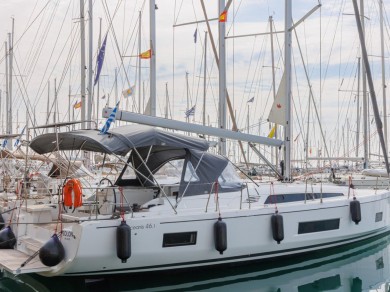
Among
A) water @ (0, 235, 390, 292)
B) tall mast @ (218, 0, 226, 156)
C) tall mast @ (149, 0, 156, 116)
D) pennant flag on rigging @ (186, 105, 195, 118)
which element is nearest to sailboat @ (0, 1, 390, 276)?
water @ (0, 235, 390, 292)

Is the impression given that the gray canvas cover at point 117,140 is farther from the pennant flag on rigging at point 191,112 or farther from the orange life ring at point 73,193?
the pennant flag on rigging at point 191,112

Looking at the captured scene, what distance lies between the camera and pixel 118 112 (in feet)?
34.0

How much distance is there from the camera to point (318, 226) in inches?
460

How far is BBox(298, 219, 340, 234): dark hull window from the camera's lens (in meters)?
11.3

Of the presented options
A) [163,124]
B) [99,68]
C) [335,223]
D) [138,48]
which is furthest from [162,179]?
[138,48]

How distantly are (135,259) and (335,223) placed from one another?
5.29m

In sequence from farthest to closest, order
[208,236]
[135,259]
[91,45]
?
[91,45], [208,236], [135,259]

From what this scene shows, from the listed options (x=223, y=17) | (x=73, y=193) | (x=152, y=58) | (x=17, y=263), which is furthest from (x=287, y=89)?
(x=17, y=263)

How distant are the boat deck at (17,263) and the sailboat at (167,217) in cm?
2

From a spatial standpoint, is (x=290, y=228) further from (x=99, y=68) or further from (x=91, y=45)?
(x=91, y=45)

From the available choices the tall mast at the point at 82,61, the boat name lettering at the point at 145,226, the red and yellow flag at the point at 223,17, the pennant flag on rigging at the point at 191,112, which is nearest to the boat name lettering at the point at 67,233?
the boat name lettering at the point at 145,226

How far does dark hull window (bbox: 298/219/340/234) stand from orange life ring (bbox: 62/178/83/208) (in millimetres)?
5023

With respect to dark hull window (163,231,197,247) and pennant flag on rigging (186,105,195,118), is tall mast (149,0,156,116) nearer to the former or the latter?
dark hull window (163,231,197,247)

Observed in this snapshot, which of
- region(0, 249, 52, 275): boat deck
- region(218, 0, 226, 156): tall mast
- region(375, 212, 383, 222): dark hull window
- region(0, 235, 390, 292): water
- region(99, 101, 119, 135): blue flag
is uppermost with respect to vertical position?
region(218, 0, 226, 156): tall mast
